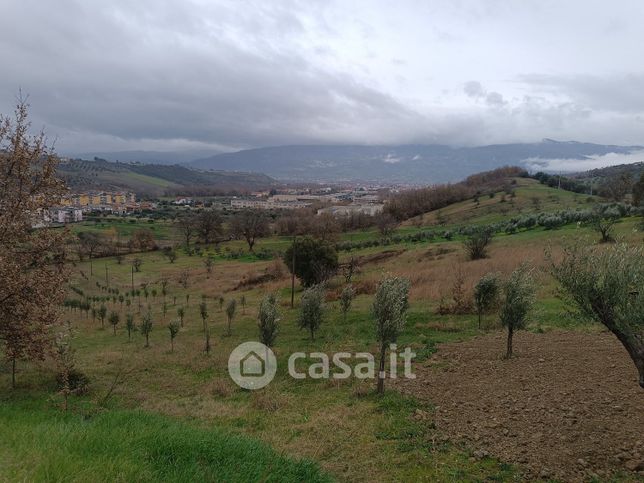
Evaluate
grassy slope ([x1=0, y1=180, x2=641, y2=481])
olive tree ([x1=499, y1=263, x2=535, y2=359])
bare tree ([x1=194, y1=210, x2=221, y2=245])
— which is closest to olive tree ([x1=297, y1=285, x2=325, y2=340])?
grassy slope ([x1=0, y1=180, x2=641, y2=481])

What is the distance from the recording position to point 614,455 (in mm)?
7703

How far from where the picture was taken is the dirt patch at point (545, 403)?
7777 millimetres

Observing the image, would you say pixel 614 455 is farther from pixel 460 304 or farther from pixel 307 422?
pixel 460 304

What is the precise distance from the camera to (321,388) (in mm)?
13203

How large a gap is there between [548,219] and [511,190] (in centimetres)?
5853

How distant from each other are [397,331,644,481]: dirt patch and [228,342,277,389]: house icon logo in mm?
5156

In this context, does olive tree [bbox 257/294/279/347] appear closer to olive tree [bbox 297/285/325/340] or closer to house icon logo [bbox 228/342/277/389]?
house icon logo [bbox 228/342/277/389]

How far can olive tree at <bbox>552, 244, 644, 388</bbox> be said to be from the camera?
8.05m

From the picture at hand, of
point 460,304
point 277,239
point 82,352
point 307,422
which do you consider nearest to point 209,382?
point 307,422

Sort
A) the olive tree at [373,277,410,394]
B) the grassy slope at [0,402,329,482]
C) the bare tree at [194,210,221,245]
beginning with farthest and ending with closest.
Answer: the bare tree at [194,210,221,245]
the olive tree at [373,277,410,394]
the grassy slope at [0,402,329,482]

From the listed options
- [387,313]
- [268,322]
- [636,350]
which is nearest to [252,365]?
[268,322]

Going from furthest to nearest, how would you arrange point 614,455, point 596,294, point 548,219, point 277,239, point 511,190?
point 511,190 < point 277,239 < point 548,219 < point 596,294 < point 614,455

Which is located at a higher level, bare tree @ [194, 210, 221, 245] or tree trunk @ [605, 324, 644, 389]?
tree trunk @ [605, 324, 644, 389]

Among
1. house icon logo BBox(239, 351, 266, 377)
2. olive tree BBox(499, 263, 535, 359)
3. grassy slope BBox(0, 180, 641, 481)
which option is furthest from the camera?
house icon logo BBox(239, 351, 266, 377)
